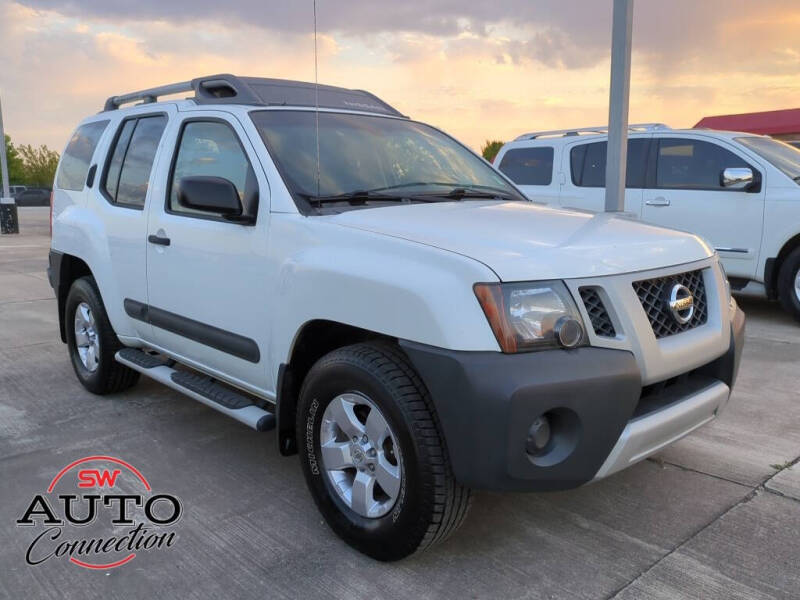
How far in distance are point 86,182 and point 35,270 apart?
7642 millimetres

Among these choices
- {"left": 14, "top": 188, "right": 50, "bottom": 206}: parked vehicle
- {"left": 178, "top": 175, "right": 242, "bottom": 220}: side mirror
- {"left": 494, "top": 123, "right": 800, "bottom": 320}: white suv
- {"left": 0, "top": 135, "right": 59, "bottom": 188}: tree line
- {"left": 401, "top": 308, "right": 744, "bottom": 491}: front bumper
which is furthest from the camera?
{"left": 0, "top": 135, "right": 59, "bottom": 188}: tree line

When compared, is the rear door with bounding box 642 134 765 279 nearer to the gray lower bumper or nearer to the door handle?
the gray lower bumper

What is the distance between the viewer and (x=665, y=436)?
265 centimetres

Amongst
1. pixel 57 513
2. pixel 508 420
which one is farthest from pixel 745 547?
pixel 57 513

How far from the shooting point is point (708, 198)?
7.25 m

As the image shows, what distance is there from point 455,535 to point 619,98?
4.04m

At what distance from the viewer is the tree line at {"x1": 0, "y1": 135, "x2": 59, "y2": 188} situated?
71.9 metres

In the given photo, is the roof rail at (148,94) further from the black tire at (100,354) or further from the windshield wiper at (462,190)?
the windshield wiper at (462,190)

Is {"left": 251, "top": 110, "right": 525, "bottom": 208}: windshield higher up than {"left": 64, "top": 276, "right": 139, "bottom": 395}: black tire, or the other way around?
{"left": 251, "top": 110, "right": 525, "bottom": 208}: windshield

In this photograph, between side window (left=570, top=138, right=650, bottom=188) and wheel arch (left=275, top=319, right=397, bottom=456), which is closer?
wheel arch (left=275, top=319, right=397, bottom=456)

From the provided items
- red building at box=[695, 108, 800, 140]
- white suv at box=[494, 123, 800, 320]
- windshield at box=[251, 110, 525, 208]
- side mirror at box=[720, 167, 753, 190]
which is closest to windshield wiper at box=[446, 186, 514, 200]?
windshield at box=[251, 110, 525, 208]

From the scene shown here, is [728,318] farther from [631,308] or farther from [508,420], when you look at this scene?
[508,420]

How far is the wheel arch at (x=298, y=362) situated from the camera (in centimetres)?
300

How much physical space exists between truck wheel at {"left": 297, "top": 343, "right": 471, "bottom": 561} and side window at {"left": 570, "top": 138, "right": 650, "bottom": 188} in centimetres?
598
